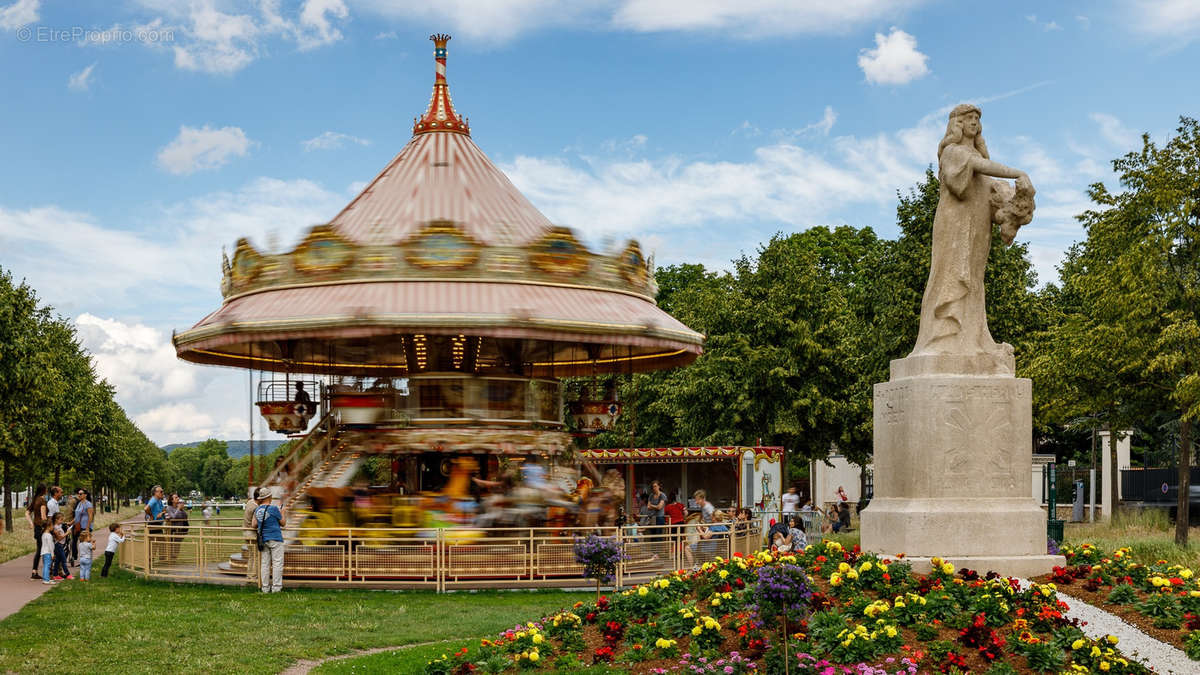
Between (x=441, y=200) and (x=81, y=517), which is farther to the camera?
(x=441, y=200)

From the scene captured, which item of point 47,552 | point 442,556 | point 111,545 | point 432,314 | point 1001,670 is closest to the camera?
point 1001,670

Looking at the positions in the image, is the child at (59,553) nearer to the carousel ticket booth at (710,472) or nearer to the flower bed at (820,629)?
the carousel ticket booth at (710,472)

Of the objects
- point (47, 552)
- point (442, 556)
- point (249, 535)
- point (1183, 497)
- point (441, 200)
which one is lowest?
point (47, 552)

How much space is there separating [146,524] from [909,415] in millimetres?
16063

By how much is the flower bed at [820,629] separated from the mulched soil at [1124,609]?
703mm

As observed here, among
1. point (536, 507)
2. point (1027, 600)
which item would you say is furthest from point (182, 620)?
point (1027, 600)

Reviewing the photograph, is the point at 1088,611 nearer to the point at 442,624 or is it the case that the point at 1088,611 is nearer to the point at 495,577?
the point at 442,624

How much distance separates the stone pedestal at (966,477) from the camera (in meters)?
12.2

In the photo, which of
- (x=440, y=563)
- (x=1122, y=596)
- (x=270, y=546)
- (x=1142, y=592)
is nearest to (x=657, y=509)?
(x=440, y=563)

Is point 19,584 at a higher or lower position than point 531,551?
lower

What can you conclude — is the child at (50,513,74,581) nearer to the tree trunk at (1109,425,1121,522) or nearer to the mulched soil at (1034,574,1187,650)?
the mulched soil at (1034,574,1187,650)

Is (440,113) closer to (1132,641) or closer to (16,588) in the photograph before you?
(16,588)

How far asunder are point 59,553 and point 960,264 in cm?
1839

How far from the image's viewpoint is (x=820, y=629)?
33.7 ft
